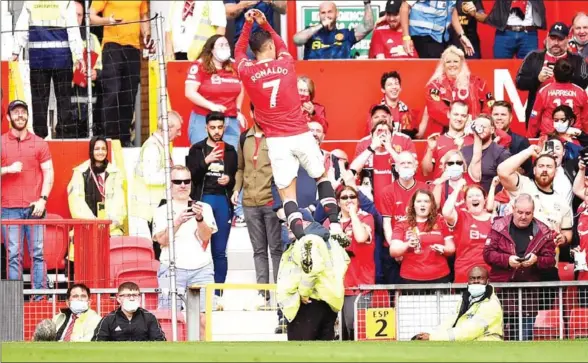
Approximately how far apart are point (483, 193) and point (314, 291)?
4277mm

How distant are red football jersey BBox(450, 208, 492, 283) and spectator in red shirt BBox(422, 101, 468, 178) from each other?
130cm

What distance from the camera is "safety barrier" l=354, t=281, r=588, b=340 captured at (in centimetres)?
1523

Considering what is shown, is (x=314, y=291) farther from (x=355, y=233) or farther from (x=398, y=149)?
(x=398, y=149)

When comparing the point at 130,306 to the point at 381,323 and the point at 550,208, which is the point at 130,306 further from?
the point at 550,208

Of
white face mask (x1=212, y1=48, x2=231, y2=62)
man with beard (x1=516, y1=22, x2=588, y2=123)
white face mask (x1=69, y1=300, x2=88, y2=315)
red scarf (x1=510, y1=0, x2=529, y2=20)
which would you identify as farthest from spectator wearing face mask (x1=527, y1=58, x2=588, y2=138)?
white face mask (x1=69, y1=300, x2=88, y2=315)

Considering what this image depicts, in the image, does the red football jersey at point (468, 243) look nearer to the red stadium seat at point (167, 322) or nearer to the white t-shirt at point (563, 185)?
the white t-shirt at point (563, 185)

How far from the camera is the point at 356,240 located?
16266 millimetres

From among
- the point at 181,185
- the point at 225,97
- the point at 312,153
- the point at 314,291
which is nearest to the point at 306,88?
the point at 225,97

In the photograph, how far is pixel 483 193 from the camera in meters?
16.6

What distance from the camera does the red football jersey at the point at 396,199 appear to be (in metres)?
16.8

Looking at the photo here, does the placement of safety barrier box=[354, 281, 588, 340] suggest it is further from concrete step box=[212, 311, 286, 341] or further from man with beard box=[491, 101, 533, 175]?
man with beard box=[491, 101, 533, 175]

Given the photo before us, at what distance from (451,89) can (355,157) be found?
163 centimetres

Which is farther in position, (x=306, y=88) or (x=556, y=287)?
(x=306, y=88)

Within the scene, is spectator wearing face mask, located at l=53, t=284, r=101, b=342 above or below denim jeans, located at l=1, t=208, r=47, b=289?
below
